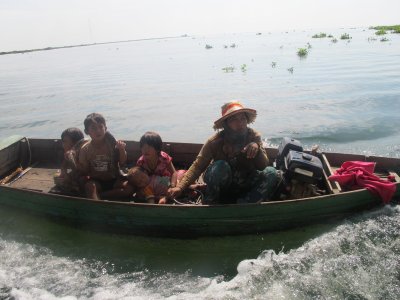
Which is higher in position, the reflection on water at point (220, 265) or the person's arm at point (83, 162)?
the person's arm at point (83, 162)

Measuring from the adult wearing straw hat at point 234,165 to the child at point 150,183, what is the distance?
0.33 metres

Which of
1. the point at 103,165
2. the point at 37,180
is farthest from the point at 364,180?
the point at 37,180

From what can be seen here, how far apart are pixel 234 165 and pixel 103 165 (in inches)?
75.6

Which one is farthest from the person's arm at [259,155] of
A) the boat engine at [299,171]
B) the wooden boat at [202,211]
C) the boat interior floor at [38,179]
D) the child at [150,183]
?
the boat interior floor at [38,179]

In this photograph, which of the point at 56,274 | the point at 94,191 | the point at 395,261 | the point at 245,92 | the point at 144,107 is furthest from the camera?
the point at 245,92

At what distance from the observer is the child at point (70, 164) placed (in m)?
5.35

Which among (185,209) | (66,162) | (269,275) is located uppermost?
(66,162)

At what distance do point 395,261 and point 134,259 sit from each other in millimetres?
3292

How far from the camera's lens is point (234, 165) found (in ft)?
15.4

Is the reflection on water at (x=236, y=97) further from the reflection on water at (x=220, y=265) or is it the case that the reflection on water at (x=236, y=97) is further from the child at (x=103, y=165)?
the child at (x=103, y=165)

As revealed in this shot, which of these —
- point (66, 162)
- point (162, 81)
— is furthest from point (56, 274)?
point (162, 81)

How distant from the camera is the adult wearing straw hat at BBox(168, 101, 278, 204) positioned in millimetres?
4465

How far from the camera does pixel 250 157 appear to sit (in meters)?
4.26

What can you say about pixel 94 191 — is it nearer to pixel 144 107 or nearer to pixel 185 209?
pixel 185 209
